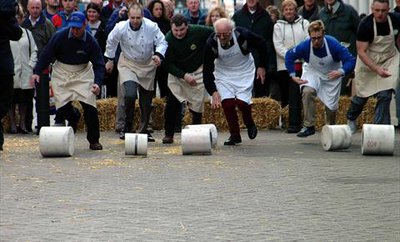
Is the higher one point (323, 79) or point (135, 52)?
point (135, 52)

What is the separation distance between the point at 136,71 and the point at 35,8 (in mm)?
2904

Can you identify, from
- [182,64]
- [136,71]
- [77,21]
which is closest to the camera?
[77,21]

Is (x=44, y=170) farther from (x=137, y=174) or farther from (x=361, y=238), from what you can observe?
(x=361, y=238)

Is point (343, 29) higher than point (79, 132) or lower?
higher

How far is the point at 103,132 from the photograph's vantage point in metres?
21.0

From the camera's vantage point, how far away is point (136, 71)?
60.6 feet

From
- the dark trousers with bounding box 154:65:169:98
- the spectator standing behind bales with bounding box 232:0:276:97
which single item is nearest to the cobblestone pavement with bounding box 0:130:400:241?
the dark trousers with bounding box 154:65:169:98

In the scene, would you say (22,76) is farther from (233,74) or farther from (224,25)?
(224,25)

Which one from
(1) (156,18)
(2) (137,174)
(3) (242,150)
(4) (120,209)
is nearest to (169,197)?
(4) (120,209)

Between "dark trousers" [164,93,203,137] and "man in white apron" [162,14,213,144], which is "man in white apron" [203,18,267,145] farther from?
"dark trousers" [164,93,203,137]

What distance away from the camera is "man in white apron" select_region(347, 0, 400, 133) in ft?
57.2

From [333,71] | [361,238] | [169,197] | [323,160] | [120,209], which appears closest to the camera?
[361,238]

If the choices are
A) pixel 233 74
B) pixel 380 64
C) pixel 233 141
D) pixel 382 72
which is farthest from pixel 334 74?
pixel 233 141

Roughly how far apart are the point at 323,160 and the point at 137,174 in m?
2.53
